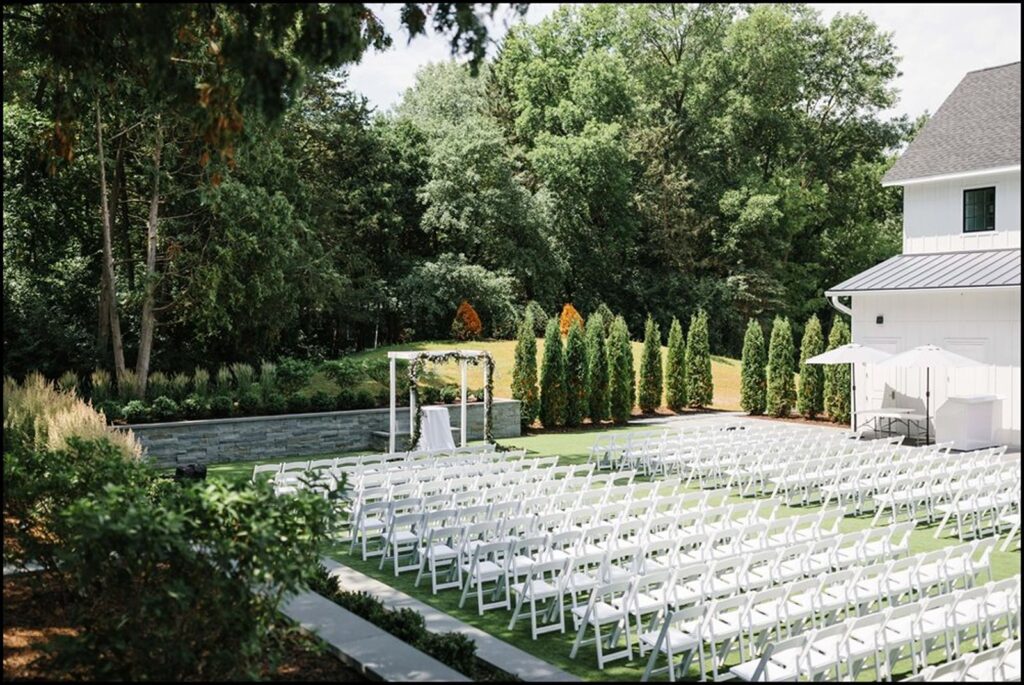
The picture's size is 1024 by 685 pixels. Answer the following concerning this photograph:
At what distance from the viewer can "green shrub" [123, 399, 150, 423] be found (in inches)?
754

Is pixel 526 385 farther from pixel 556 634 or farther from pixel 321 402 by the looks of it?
pixel 556 634

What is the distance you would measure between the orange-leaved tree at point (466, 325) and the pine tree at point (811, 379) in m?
13.3

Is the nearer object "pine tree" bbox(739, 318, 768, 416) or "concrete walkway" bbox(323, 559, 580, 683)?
"concrete walkway" bbox(323, 559, 580, 683)

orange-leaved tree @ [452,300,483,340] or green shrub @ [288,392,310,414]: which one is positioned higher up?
orange-leaved tree @ [452,300,483,340]

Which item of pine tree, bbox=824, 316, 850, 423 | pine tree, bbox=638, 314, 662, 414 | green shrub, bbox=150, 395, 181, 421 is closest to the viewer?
green shrub, bbox=150, 395, 181, 421

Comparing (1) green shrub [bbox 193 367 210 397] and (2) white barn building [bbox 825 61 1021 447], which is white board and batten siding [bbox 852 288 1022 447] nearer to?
(2) white barn building [bbox 825 61 1021 447]

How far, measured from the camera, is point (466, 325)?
3638cm

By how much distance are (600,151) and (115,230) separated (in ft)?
74.1

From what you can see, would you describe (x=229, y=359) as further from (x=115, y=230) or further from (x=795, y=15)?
(x=795, y=15)

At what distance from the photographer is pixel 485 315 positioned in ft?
125

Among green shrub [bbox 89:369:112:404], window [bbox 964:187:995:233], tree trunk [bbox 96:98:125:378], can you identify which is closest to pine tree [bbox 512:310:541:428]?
tree trunk [bbox 96:98:125:378]

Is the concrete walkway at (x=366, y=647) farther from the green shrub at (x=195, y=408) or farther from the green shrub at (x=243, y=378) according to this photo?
Result: the green shrub at (x=243, y=378)

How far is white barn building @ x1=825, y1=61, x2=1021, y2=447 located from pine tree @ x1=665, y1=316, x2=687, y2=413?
5.88m

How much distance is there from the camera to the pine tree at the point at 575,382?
84.0ft
